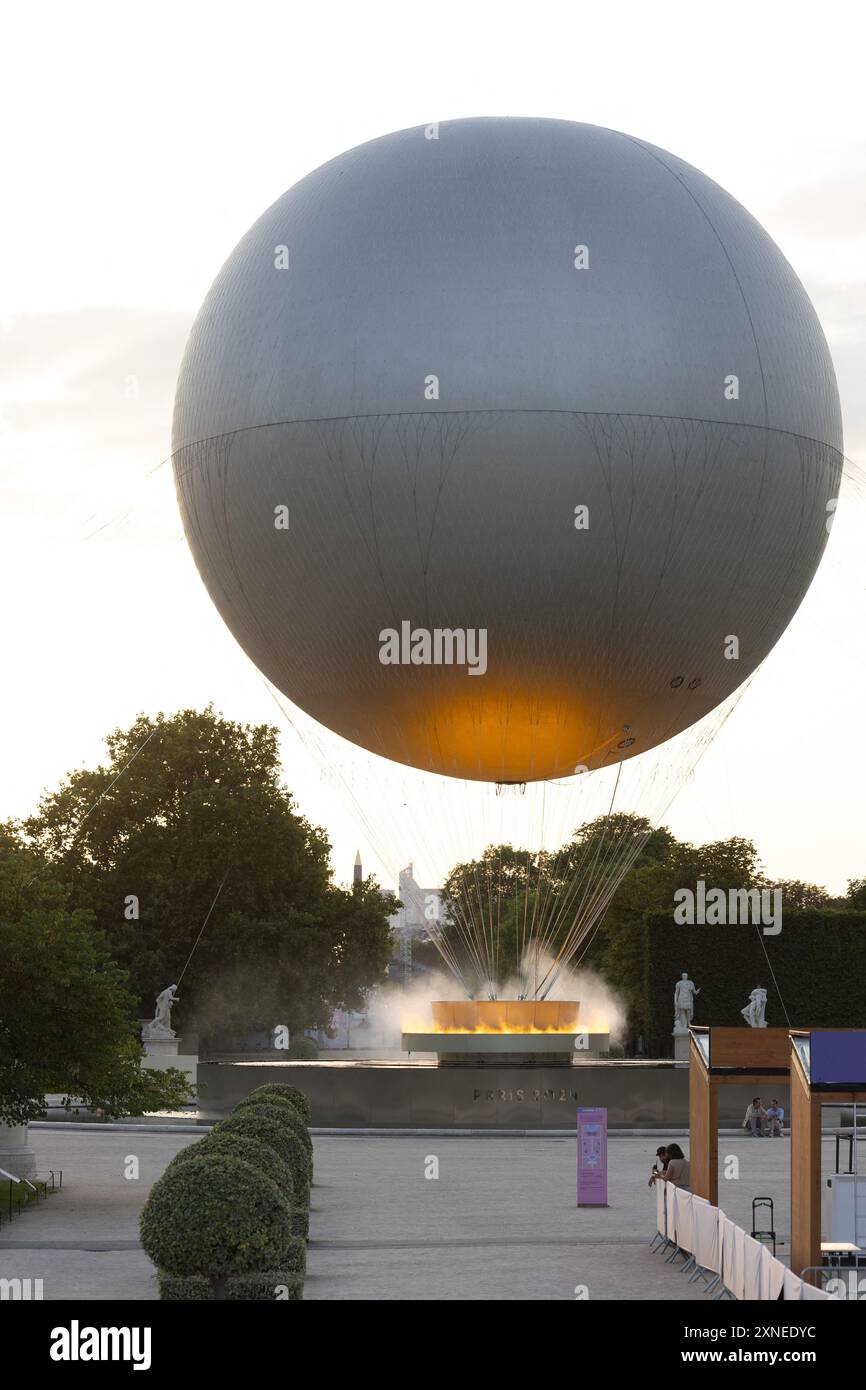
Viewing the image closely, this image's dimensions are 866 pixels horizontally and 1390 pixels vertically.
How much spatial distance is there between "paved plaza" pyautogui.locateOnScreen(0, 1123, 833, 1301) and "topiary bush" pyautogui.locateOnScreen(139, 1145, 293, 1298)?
2010 millimetres

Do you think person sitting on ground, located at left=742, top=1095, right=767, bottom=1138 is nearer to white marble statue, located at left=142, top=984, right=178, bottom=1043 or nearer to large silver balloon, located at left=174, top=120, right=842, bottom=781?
large silver balloon, located at left=174, top=120, right=842, bottom=781

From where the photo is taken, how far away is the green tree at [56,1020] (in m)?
26.7

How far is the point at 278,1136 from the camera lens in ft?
71.1

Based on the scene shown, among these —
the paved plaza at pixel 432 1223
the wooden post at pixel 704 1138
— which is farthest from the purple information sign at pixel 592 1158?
the wooden post at pixel 704 1138

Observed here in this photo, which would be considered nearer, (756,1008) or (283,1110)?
(283,1110)

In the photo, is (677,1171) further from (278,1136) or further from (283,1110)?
(278,1136)

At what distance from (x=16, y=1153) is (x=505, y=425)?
537 inches

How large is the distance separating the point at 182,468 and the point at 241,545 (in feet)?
7.39

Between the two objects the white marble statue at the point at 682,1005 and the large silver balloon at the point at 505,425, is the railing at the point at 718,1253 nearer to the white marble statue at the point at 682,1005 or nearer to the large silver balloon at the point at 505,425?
the large silver balloon at the point at 505,425

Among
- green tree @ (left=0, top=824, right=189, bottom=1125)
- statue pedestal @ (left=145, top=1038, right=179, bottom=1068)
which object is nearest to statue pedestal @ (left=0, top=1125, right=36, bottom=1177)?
green tree @ (left=0, top=824, right=189, bottom=1125)

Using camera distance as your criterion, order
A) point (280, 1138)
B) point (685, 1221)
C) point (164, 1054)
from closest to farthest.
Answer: point (685, 1221)
point (280, 1138)
point (164, 1054)

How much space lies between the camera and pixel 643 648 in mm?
34344

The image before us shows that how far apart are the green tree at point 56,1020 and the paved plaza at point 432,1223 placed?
1.58m

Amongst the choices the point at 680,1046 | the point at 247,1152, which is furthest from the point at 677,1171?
the point at 680,1046
